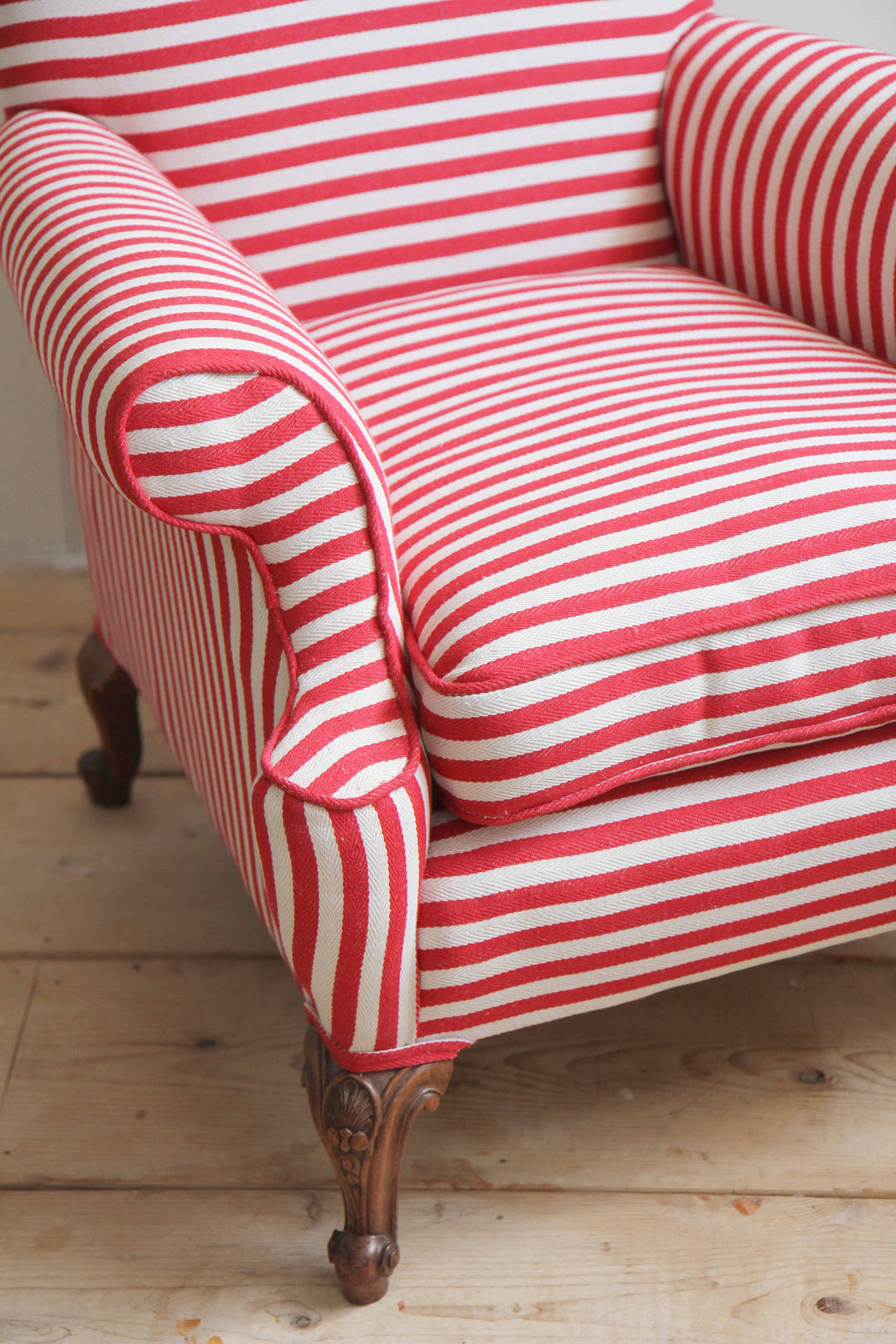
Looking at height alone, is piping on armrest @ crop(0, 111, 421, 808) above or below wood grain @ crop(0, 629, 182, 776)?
above

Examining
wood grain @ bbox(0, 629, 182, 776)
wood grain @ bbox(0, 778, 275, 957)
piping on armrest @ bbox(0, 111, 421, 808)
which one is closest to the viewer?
piping on armrest @ bbox(0, 111, 421, 808)

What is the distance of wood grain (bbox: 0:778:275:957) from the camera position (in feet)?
3.50

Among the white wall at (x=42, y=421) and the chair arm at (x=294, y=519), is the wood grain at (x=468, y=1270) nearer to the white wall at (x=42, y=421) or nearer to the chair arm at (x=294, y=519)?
the chair arm at (x=294, y=519)

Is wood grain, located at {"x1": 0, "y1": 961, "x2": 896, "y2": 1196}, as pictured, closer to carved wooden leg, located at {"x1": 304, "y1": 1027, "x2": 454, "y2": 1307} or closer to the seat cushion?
carved wooden leg, located at {"x1": 304, "y1": 1027, "x2": 454, "y2": 1307}

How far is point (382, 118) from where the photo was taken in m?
1.02

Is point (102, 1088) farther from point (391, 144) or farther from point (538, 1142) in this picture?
point (391, 144)

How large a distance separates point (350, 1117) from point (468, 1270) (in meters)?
0.18

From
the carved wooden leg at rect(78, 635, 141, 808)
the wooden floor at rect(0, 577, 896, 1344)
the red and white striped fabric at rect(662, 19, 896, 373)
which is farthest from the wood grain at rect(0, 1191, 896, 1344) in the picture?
the red and white striped fabric at rect(662, 19, 896, 373)

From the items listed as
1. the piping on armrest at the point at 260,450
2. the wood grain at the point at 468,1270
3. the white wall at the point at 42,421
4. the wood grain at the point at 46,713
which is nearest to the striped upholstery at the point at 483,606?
the piping on armrest at the point at 260,450

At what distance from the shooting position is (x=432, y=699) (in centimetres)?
64

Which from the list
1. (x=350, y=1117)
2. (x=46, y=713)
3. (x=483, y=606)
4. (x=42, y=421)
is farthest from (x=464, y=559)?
(x=42, y=421)

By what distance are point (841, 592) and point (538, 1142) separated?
1.50 ft

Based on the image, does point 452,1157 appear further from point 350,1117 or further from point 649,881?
point 649,881

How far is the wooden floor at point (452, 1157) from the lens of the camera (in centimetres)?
77
